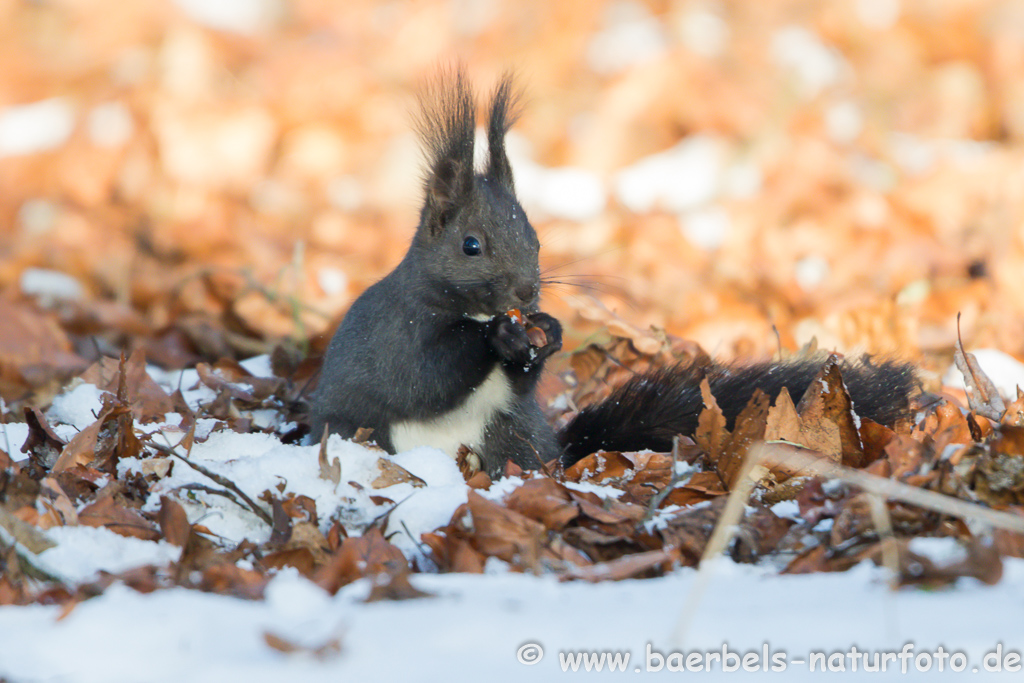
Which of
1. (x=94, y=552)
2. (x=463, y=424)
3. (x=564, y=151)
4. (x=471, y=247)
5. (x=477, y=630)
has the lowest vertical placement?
(x=477, y=630)

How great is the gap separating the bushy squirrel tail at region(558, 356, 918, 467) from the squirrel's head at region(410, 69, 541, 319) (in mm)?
313

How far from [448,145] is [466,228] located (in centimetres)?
20

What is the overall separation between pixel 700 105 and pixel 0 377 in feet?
12.3

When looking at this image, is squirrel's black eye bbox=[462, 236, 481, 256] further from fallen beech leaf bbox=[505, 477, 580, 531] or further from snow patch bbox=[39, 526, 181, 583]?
snow patch bbox=[39, 526, 181, 583]

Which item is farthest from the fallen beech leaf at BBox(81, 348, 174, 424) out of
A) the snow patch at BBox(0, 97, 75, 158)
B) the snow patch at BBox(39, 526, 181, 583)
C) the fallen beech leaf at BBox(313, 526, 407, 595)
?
the snow patch at BBox(0, 97, 75, 158)

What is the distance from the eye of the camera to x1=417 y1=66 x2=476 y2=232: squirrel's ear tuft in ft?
7.07

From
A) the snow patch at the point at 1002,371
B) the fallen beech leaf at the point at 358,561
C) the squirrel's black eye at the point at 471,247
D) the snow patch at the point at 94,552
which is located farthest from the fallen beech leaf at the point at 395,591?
the snow patch at the point at 1002,371

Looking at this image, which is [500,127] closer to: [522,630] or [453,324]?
[453,324]

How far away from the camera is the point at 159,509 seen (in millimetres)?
1534

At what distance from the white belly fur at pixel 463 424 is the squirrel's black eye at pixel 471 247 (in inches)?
10.8

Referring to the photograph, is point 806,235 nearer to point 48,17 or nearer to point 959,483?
point 959,483

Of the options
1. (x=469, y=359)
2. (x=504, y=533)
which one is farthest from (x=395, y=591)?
(x=469, y=359)

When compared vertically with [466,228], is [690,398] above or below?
below

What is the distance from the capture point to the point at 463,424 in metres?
2.15
